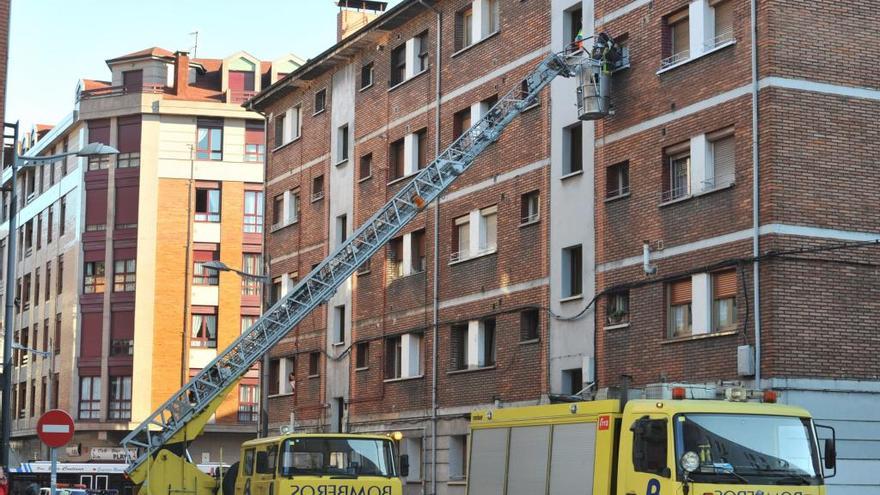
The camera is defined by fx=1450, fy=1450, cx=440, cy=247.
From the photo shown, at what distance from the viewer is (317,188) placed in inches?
1704

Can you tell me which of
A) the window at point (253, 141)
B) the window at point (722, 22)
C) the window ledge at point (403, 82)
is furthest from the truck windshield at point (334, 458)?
the window at point (253, 141)

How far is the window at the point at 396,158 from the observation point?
38406 mm

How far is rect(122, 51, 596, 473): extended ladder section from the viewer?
29406mm

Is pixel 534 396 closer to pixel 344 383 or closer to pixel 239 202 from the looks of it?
pixel 344 383

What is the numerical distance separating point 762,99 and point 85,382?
4717cm

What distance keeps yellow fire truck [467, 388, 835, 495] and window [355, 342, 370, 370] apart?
2078 centimetres

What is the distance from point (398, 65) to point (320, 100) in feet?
17.6

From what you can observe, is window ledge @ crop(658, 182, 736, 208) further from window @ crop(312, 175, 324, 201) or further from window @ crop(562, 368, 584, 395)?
window @ crop(312, 175, 324, 201)

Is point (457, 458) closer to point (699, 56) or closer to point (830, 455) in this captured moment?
point (699, 56)

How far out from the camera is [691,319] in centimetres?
2619

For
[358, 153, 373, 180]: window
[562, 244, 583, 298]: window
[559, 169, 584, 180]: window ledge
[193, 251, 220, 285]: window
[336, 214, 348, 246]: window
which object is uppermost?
[358, 153, 373, 180]: window

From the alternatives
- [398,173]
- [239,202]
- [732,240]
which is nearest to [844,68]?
[732,240]

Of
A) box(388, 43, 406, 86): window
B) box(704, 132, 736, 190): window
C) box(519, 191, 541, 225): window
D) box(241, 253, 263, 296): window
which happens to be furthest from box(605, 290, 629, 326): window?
box(241, 253, 263, 296): window

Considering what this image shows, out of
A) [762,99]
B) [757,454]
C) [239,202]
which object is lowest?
[757,454]
